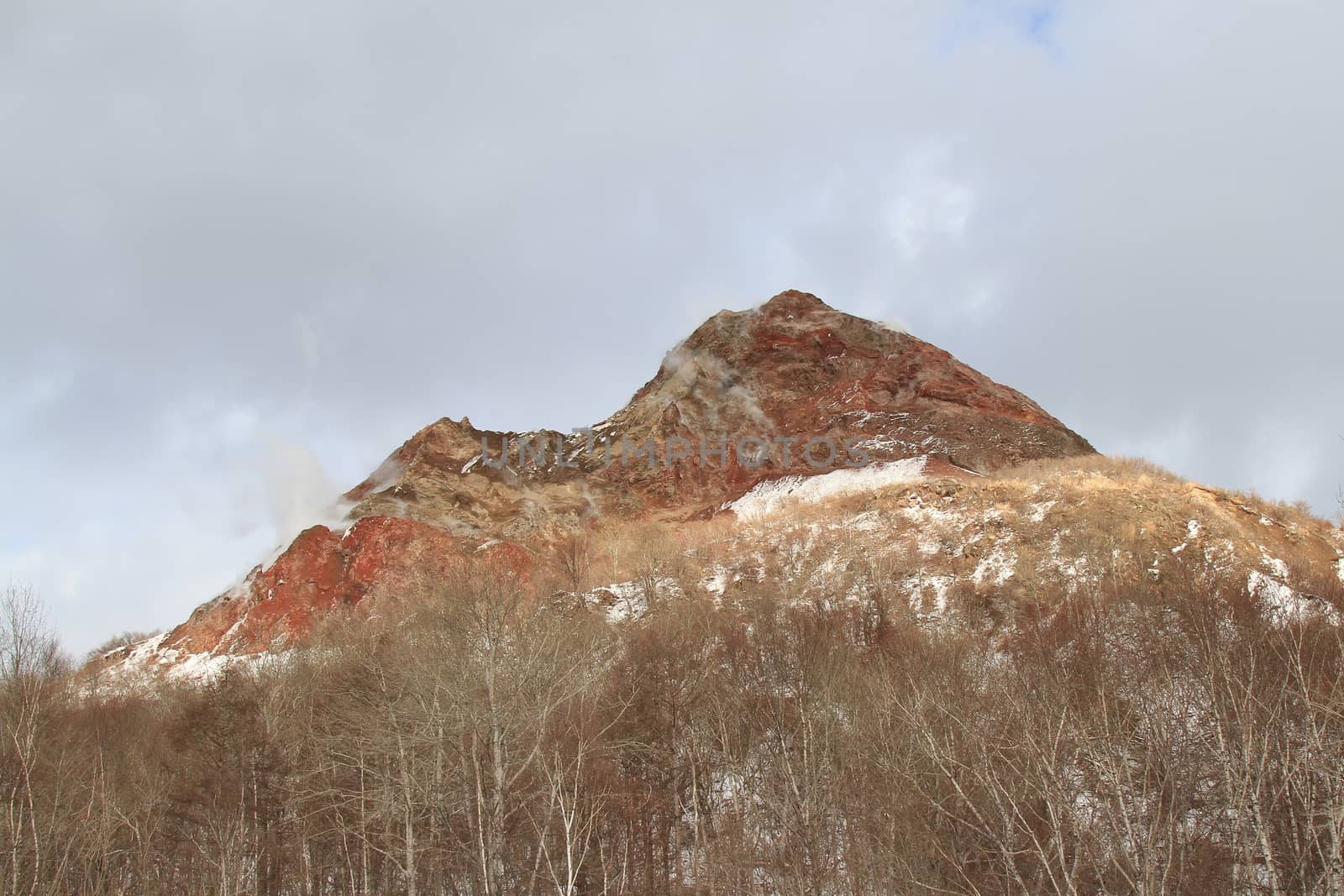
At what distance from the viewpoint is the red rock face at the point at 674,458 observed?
178 feet

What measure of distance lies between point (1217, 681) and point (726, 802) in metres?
12.4

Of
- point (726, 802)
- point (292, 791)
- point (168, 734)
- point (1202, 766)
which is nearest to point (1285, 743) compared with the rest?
point (1202, 766)

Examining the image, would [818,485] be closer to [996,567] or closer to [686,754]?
[996,567]

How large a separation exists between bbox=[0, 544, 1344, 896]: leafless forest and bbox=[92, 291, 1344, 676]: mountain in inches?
262

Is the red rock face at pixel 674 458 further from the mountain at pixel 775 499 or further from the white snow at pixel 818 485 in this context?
the white snow at pixel 818 485

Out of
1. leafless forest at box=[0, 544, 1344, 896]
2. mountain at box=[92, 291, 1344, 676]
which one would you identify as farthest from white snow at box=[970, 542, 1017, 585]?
leafless forest at box=[0, 544, 1344, 896]

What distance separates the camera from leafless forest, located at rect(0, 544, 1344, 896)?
16797 mm

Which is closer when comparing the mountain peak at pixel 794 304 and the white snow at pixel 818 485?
the white snow at pixel 818 485

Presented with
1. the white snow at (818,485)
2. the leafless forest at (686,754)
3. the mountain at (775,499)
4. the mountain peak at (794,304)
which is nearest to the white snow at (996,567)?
the mountain at (775,499)

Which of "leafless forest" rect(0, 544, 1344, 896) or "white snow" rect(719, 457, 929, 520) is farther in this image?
"white snow" rect(719, 457, 929, 520)

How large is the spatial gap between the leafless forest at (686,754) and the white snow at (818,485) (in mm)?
24121

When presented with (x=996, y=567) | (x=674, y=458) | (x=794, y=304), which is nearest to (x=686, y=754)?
(x=996, y=567)

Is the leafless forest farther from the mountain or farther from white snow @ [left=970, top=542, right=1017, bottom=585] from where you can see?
the mountain

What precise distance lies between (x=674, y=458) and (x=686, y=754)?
140ft
